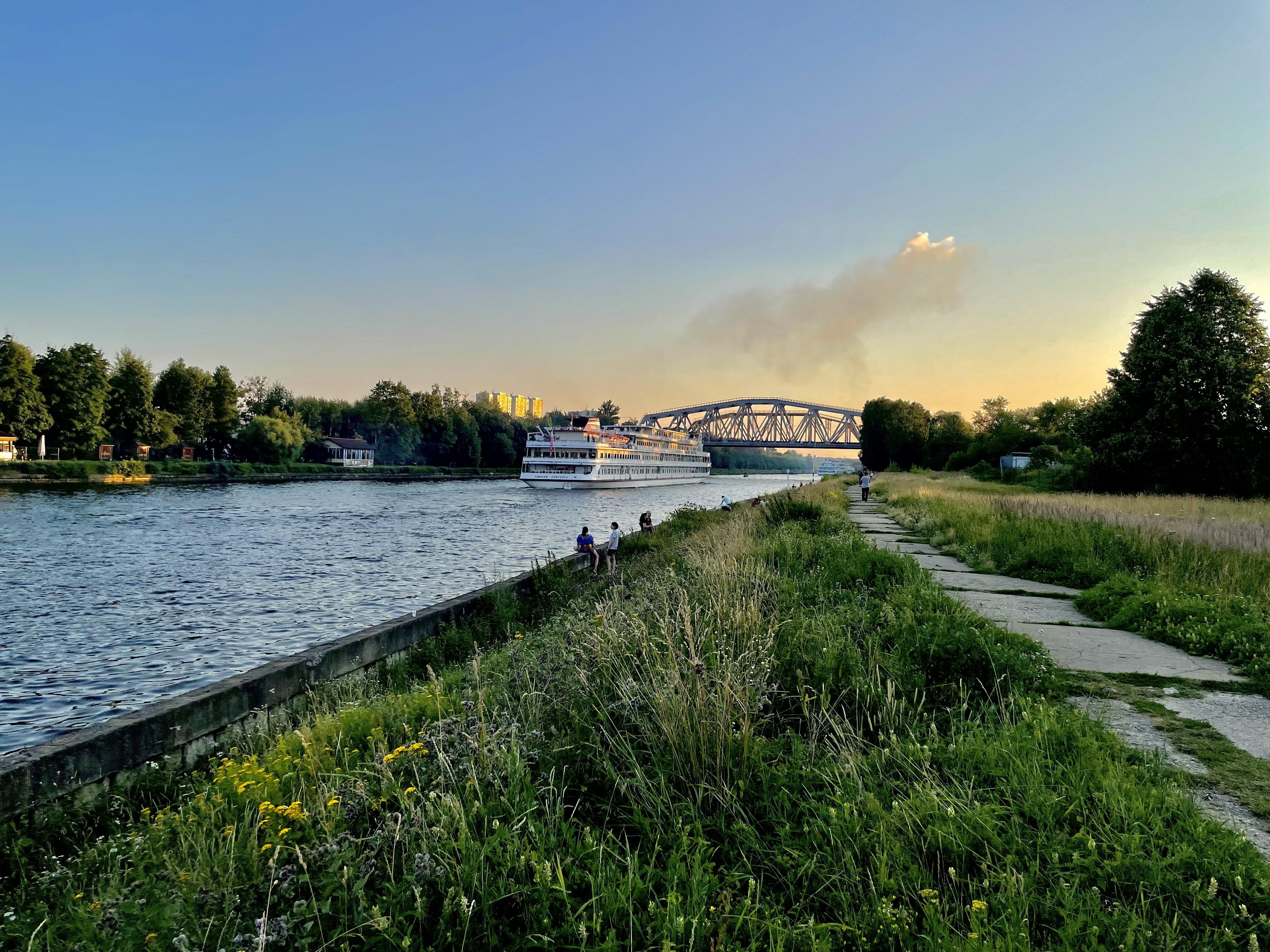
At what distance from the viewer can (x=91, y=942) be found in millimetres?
2863

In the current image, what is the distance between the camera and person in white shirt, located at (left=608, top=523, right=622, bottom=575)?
1617cm

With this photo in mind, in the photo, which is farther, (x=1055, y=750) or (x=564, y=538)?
(x=564, y=538)

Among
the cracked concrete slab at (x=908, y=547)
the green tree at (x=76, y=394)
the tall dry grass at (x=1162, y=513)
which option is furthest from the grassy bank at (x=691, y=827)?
the green tree at (x=76, y=394)

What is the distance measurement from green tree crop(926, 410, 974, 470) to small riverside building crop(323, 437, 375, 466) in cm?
9155

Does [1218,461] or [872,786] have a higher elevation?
[1218,461]

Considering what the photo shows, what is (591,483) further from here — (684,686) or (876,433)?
(684,686)

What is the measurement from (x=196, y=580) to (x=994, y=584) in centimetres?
1946

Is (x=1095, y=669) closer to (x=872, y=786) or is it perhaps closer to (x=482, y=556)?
(x=872, y=786)

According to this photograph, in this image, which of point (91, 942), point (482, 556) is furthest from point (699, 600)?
point (482, 556)

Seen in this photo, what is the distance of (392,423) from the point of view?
Result: 12350 centimetres

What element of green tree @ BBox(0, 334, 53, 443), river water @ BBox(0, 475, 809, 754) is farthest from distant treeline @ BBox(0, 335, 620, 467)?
river water @ BBox(0, 475, 809, 754)

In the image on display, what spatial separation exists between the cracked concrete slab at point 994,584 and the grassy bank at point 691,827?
435cm

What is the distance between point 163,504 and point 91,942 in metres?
49.8

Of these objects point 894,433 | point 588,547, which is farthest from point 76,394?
point 894,433
